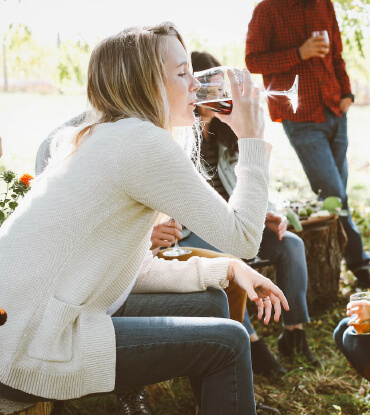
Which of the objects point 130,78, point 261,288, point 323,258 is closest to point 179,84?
point 130,78

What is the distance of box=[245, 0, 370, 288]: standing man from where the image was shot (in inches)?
151

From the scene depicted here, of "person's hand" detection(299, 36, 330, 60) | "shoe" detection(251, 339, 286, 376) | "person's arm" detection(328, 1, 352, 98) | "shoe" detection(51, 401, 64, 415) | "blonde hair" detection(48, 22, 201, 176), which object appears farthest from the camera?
"person's arm" detection(328, 1, 352, 98)

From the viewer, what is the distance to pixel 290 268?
9.76 feet

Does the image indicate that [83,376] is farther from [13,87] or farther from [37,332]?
[13,87]

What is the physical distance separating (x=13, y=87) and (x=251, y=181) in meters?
10.5

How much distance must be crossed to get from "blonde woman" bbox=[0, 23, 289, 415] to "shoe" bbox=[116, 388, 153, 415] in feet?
1.50

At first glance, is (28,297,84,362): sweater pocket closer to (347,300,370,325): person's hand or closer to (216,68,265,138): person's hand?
(216,68,265,138): person's hand

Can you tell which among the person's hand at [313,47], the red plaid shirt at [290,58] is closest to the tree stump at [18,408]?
the red plaid shirt at [290,58]

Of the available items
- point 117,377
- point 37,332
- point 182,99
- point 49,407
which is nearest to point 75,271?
point 37,332

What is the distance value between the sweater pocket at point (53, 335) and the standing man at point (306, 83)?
2.69 meters

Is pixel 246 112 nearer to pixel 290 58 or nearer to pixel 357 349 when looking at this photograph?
pixel 357 349

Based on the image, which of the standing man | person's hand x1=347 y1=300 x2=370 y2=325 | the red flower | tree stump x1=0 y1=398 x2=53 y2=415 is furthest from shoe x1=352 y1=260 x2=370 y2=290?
the red flower

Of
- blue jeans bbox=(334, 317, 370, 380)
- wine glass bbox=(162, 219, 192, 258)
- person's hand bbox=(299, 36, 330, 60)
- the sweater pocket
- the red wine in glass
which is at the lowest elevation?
blue jeans bbox=(334, 317, 370, 380)

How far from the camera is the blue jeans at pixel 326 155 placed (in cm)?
388
